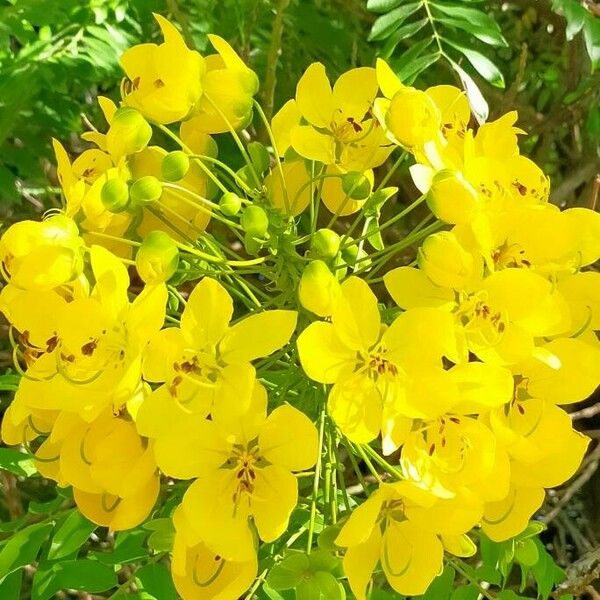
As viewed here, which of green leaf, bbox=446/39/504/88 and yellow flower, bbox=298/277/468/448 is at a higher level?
green leaf, bbox=446/39/504/88

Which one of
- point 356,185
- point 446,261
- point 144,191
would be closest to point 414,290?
point 446,261

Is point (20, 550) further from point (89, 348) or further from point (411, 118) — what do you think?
point (411, 118)

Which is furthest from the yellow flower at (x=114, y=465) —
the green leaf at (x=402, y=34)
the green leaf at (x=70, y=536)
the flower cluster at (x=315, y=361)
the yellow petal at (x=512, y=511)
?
the green leaf at (x=402, y=34)

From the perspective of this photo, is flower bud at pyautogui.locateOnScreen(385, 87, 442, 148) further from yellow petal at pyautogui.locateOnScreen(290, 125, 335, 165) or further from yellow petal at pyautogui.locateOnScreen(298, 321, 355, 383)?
yellow petal at pyautogui.locateOnScreen(298, 321, 355, 383)

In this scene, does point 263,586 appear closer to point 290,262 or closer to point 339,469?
point 339,469

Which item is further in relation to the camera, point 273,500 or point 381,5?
point 381,5

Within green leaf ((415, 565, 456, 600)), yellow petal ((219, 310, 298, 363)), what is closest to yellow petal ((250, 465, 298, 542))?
yellow petal ((219, 310, 298, 363))
